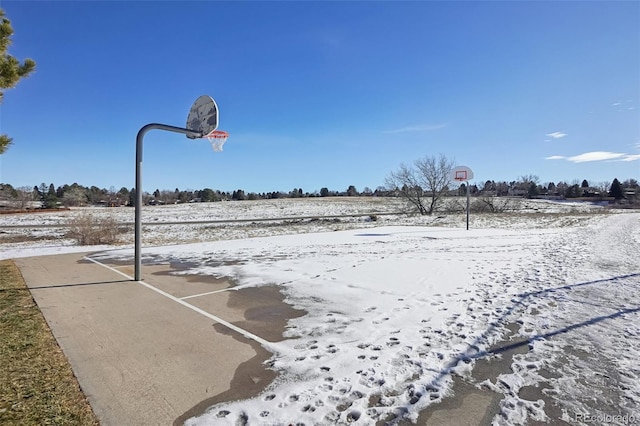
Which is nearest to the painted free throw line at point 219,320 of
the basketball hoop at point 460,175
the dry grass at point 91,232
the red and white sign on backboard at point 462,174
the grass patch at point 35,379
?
the grass patch at point 35,379

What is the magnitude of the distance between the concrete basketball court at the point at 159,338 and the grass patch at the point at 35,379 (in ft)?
0.35

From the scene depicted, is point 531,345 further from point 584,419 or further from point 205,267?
point 205,267

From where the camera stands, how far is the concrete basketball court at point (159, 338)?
2.77m

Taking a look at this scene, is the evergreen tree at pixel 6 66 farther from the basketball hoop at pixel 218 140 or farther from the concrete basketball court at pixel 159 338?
the basketball hoop at pixel 218 140

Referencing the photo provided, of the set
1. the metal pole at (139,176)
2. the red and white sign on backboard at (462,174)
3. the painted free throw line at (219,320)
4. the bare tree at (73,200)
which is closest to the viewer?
the painted free throw line at (219,320)

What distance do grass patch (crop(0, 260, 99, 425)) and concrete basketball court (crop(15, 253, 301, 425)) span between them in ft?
0.35

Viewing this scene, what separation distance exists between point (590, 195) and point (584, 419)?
118775 millimetres

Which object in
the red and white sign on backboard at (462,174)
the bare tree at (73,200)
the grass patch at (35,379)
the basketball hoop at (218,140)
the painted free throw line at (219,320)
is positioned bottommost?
the painted free throw line at (219,320)

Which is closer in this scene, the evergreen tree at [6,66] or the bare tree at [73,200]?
the evergreen tree at [6,66]

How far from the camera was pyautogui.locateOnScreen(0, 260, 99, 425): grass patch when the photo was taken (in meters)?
2.46

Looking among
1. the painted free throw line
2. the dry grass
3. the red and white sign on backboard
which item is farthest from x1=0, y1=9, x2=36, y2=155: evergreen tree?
the red and white sign on backboard

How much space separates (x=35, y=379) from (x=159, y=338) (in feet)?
4.07

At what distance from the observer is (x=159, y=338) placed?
13.3 feet

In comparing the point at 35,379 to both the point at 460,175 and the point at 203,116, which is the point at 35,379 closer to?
the point at 203,116
